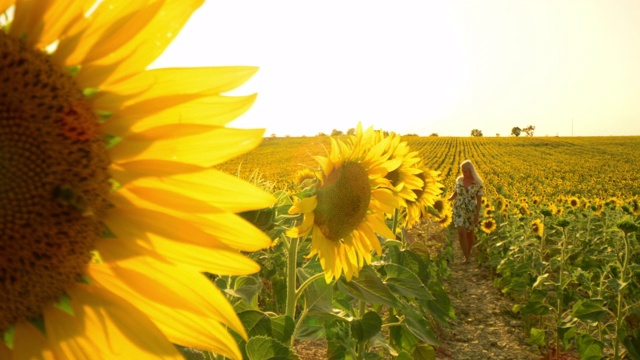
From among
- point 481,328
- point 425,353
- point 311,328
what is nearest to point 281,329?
point 311,328

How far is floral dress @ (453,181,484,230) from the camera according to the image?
1056cm

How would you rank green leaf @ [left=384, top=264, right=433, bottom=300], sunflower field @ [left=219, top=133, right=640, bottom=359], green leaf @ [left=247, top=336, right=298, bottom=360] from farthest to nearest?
green leaf @ [left=384, top=264, right=433, bottom=300] → sunflower field @ [left=219, top=133, right=640, bottom=359] → green leaf @ [left=247, top=336, right=298, bottom=360]

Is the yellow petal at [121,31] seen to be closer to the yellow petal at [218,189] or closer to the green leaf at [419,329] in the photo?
the yellow petal at [218,189]

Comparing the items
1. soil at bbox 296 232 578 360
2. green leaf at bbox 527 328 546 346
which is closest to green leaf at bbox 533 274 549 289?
green leaf at bbox 527 328 546 346

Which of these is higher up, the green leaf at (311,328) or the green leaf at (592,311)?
the green leaf at (311,328)

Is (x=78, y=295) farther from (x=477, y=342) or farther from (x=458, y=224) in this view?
(x=458, y=224)

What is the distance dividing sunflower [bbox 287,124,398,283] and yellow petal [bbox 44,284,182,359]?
98 cm

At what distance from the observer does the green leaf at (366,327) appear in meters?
2.31

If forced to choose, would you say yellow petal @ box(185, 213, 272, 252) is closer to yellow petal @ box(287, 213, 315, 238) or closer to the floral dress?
yellow petal @ box(287, 213, 315, 238)

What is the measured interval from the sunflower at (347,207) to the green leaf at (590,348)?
9.27 ft

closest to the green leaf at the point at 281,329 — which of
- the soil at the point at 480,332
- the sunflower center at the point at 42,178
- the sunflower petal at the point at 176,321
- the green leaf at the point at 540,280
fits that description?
the sunflower petal at the point at 176,321

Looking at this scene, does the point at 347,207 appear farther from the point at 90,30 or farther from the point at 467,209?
the point at 467,209

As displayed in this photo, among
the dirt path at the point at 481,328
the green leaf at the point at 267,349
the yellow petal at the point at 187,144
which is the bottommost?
the dirt path at the point at 481,328

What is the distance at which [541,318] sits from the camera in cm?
618
